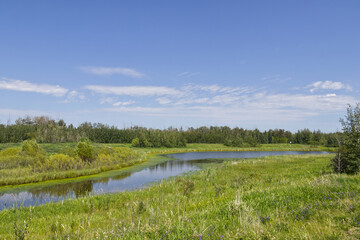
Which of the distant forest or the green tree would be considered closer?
the green tree

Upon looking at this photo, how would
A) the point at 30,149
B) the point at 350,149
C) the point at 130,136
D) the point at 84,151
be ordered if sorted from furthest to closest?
the point at 130,136 → the point at 84,151 → the point at 30,149 → the point at 350,149

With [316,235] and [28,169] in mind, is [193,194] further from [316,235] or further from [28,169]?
[28,169]

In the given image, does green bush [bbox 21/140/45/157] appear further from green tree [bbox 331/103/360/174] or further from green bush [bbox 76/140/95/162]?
green tree [bbox 331/103/360/174]

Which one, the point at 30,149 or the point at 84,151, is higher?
the point at 30,149

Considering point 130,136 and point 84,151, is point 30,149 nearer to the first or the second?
point 84,151

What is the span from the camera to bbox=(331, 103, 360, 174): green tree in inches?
577

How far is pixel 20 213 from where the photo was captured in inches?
400

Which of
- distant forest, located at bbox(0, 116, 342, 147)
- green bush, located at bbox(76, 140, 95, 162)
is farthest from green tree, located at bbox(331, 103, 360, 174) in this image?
distant forest, located at bbox(0, 116, 342, 147)

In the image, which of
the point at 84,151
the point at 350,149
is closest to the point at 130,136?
the point at 84,151

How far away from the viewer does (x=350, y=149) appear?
49.7 feet

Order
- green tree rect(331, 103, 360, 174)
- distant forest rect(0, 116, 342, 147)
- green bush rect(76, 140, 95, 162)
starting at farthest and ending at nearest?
distant forest rect(0, 116, 342, 147)
green bush rect(76, 140, 95, 162)
green tree rect(331, 103, 360, 174)

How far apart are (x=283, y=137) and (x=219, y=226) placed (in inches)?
5974

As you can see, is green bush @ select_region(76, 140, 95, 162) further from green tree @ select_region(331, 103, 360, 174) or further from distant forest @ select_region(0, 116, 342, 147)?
distant forest @ select_region(0, 116, 342, 147)

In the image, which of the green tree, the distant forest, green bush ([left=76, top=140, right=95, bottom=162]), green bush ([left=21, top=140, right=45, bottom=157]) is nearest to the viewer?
the green tree
